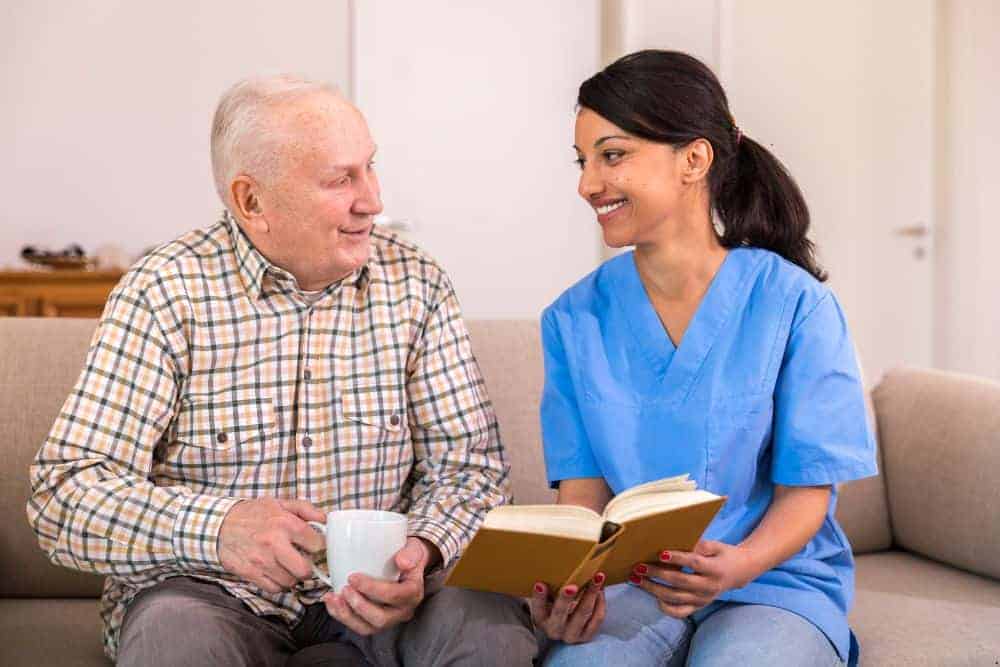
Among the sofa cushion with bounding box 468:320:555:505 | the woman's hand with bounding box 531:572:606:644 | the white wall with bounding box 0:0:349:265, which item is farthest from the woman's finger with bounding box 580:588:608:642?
the white wall with bounding box 0:0:349:265

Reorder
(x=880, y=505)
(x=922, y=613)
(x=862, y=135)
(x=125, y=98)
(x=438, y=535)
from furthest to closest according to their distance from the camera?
(x=862, y=135) < (x=125, y=98) < (x=880, y=505) < (x=922, y=613) < (x=438, y=535)

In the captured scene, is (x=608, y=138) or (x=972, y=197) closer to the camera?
(x=608, y=138)

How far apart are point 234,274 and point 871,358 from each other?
3.51 metres

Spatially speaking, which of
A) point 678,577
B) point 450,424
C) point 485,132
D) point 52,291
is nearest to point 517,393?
point 450,424

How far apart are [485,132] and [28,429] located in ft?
9.65

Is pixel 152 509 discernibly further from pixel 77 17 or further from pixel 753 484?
pixel 77 17

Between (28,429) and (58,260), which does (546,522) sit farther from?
(58,260)

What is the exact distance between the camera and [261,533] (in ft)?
4.65

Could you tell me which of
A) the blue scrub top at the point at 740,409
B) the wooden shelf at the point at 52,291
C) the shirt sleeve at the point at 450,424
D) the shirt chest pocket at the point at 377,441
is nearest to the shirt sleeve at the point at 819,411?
the blue scrub top at the point at 740,409

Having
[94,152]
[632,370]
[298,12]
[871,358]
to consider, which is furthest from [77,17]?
[632,370]

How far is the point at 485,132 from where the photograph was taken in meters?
4.58

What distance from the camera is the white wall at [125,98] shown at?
14.3 ft

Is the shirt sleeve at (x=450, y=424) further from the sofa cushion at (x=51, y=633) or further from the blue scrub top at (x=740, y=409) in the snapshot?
the sofa cushion at (x=51, y=633)

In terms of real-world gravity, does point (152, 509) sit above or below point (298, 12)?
below
